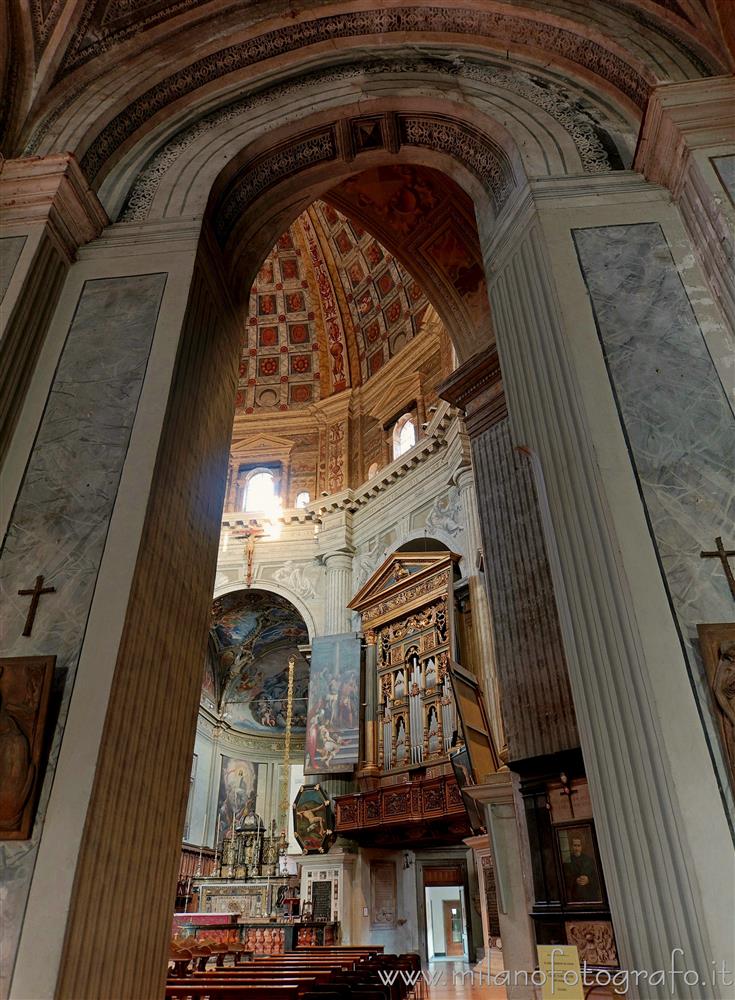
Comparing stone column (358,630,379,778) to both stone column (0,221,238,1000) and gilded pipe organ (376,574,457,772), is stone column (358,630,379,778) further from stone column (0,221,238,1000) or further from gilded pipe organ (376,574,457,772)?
stone column (0,221,238,1000)

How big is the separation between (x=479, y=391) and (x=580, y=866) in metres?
4.68

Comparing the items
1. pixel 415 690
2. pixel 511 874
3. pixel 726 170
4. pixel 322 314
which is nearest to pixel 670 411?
pixel 726 170

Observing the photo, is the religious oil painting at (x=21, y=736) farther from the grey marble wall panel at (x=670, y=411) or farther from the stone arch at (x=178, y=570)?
the grey marble wall panel at (x=670, y=411)

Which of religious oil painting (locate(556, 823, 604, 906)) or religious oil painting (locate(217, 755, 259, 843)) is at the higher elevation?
religious oil painting (locate(217, 755, 259, 843))

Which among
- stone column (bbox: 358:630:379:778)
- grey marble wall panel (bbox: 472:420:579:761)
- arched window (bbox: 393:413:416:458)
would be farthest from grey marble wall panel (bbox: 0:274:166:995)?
arched window (bbox: 393:413:416:458)

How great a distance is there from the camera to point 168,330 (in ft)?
15.7

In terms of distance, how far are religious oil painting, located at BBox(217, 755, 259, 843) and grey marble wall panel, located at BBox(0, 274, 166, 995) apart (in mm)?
17730

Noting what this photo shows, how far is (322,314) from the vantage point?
19297mm

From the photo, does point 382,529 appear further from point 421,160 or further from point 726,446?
point 726,446

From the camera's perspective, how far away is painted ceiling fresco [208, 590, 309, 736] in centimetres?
1884

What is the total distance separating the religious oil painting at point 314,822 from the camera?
13766mm

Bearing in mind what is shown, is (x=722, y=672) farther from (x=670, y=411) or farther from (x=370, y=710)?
(x=370, y=710)

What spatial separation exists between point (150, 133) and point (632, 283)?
4.64 metres

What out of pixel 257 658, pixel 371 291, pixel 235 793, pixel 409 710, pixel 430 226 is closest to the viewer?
pixel 430 226
